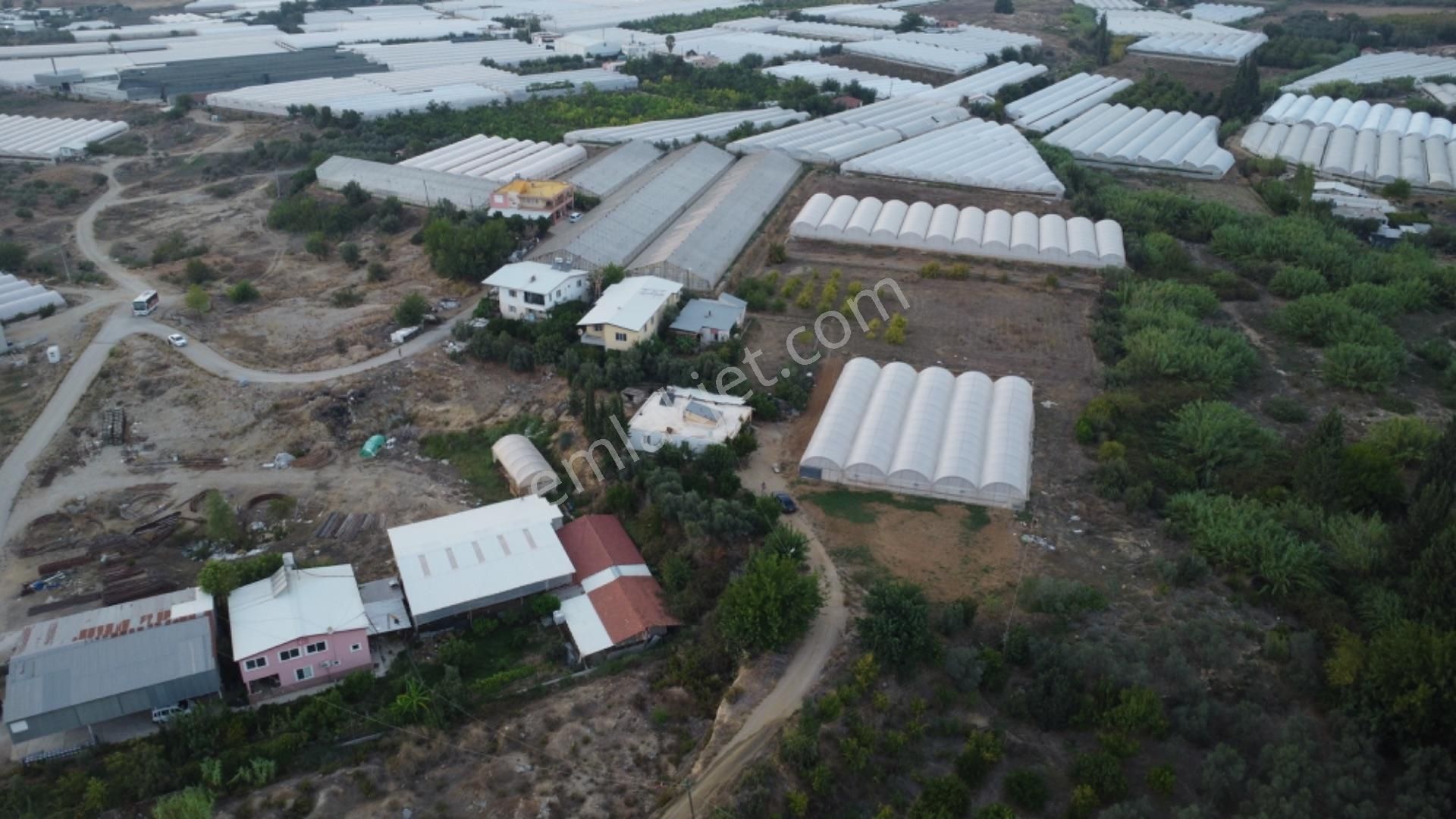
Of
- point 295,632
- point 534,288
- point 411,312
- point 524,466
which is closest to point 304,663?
point 295,632

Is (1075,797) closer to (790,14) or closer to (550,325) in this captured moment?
(550,325)

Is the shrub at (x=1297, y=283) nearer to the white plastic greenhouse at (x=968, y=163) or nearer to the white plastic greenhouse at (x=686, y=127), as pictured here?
the white plastic greenhouse at (x=968, y=163)

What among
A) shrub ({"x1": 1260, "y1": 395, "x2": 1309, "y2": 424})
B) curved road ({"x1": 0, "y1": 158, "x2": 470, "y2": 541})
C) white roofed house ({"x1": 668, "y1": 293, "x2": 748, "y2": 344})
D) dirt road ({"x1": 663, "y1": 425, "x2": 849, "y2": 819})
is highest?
white roofed house ({"x1": 668, "y1": 293, "x2": 748, "y2": 344})

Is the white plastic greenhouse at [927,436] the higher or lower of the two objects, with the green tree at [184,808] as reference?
higher

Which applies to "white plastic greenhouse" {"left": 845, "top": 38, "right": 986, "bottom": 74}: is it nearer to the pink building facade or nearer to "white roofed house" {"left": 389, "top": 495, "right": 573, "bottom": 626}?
"white roofed house" {"left": 389, "top": 495, "right": 573, "bottom": 626}

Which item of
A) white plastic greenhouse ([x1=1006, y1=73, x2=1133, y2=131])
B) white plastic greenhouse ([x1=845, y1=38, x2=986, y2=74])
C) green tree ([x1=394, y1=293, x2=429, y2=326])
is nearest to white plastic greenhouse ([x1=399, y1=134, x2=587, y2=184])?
green tree ([x1=394, y1=293, x2=429, y2=326])

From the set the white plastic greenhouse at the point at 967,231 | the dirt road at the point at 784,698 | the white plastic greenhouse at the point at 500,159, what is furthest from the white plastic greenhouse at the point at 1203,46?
the dirt road at the point at 784,698

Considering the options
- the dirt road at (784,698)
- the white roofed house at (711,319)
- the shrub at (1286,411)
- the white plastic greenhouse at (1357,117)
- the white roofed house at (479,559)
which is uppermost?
the white plastic greenhouse at (1357,117)

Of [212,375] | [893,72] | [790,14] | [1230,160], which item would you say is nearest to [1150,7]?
[790,14]
